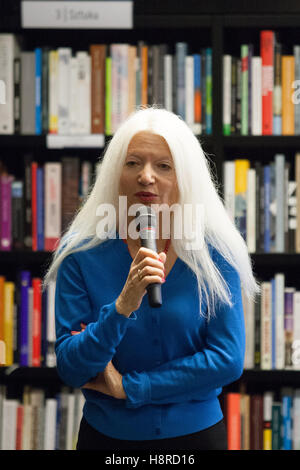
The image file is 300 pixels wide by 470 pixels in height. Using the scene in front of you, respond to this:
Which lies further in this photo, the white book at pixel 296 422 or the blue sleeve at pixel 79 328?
the white book at pixel 296 422

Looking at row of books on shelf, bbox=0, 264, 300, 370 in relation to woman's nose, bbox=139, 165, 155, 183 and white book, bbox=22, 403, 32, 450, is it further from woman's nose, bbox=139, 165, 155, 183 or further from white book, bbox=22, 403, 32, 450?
woman's nose, bbox=139, 165, 155, 183

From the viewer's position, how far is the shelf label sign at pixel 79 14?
1.70m

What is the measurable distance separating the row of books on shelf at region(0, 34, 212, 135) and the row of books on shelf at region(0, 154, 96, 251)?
0.13 metres

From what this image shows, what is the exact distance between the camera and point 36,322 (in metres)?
1.76

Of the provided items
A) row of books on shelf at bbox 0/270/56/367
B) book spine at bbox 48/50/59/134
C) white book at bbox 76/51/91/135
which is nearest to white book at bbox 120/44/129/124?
white book at bbox 76/51/91/135

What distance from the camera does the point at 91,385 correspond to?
0.95 metres

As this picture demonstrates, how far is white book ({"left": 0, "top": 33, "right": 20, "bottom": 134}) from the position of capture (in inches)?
68.0

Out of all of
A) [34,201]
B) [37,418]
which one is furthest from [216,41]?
[37,418]

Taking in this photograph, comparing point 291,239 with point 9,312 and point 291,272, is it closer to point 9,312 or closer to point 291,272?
point 291,272

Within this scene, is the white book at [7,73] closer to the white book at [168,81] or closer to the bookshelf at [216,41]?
the bookshelf at [216,41]

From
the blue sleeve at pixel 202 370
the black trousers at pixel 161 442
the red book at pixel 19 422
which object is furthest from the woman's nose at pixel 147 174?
the red book at pixel 19 422

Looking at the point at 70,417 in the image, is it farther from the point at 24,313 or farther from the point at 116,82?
the point at 116,82

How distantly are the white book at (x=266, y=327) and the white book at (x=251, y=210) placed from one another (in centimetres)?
14

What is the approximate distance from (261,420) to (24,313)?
84 cm
